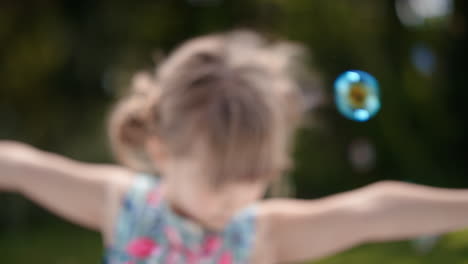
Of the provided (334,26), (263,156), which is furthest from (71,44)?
A: (263,156)

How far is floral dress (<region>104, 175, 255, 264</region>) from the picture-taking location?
0.66 metres

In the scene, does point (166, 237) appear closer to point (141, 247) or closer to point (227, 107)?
point (141, 247)

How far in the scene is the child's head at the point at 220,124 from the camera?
62 cm

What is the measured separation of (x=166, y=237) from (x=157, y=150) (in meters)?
0.09

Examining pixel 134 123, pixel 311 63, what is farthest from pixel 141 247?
pixel 311 63

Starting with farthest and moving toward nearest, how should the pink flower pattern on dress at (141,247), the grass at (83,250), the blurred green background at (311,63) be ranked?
the blurred green background at (311,63)
the grass at (83,250)
the pink flower pattern on dress at (141,247)

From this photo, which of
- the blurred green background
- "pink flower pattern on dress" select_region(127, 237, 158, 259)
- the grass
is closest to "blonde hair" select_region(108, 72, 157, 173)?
"pink flower pattern on dress" select_region(127, 237, 158, 259)

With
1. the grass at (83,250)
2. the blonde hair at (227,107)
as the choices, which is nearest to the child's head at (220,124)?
the blonde hair at (227,107)

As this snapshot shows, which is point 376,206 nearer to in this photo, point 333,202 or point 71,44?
point 333,202

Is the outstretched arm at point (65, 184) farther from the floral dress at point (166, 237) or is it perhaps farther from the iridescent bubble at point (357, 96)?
the iridescent bubble at point (357, 96)

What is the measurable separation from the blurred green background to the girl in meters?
0.84

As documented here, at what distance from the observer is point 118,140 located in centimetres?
73

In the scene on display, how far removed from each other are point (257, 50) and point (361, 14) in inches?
40.0

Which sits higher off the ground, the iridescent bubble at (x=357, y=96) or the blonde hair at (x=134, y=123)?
the iridescent bubble at (x=357, y=96)
